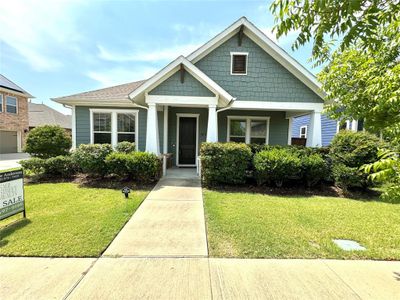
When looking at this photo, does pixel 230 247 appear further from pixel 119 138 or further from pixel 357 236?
pixel 119 138

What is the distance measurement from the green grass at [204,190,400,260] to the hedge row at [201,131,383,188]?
0.86 meters

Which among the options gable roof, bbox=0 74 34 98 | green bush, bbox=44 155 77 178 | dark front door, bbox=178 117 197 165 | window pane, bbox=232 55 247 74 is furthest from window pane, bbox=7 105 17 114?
window pane, bbox=232 55 247 74

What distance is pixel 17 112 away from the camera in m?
21.4

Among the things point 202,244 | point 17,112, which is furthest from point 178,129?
point 17,112

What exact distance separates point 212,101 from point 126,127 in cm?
488

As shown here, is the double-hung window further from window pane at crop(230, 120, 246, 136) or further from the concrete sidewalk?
the concrete sidewalk

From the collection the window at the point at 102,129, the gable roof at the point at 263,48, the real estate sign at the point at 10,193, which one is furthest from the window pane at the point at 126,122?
the real estate sign at the point at 10,193

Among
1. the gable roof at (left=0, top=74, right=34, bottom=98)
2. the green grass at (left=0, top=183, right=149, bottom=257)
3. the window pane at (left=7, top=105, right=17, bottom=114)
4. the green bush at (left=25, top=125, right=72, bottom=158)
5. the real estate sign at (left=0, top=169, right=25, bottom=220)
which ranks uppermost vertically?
the gable roof at (left=0, top=74, right=34, bottom=98)

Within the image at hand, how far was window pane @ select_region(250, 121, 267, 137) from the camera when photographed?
454 inches

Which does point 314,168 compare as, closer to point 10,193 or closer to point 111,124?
point 10,193

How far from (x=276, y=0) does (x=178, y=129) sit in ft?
30.6

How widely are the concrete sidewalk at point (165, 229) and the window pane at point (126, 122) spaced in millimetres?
5285

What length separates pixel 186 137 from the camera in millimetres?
11211

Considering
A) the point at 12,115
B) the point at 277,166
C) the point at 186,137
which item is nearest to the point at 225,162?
the point at 277,166
